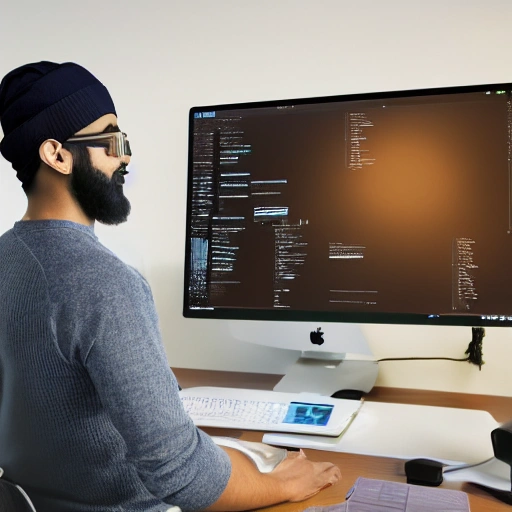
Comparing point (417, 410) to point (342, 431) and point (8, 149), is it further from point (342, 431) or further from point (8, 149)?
point (8, 149)

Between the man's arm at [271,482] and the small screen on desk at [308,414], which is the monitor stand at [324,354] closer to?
the small screen on desk at [308,414]

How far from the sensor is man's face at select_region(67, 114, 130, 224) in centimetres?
85

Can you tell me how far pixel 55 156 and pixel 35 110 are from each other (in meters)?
0.07

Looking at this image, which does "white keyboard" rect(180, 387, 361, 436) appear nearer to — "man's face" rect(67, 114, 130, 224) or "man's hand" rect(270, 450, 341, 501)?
"man's hand" rect(270, 450, 341, 501)

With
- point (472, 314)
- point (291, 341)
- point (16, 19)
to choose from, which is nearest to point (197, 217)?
point (291, 341)

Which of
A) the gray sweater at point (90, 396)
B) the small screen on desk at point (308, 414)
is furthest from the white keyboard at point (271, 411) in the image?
the gray sweater at point (90, 396)

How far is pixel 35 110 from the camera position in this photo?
0.83 meters

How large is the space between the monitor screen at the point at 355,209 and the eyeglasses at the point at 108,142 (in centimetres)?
34

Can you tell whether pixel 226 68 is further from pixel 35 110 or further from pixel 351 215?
pixel 35 110

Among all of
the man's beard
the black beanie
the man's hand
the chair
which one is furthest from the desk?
the black beanie

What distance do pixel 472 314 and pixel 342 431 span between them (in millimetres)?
341

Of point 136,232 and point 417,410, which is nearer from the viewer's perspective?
point 417,410

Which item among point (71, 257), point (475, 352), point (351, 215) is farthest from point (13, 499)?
point (475, 352)

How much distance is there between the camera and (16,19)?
5.88ft
